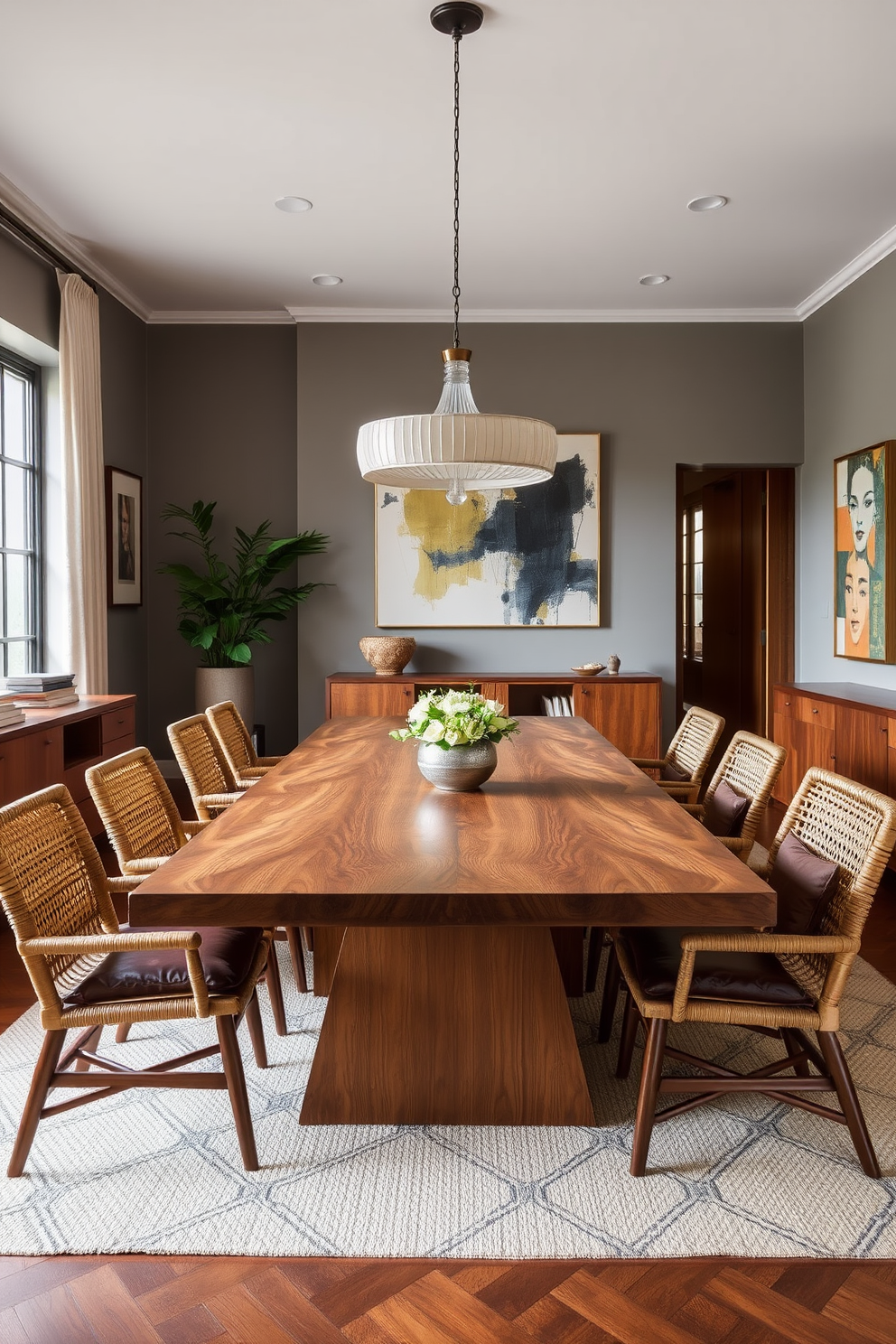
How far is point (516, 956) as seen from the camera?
2.20 m

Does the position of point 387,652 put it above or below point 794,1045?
above

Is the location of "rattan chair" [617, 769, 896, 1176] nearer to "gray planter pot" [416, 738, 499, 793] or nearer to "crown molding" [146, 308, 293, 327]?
"gray planter pot" [416, 738, 499, 793]

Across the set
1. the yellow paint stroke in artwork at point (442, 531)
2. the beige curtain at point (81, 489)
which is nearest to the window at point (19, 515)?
the beige curtain at point (81, 489)

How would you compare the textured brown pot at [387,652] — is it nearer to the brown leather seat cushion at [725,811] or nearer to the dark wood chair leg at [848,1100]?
the brown leather seat cushion at [725,811]

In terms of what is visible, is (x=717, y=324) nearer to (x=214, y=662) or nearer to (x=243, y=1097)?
(x=214, y=662)

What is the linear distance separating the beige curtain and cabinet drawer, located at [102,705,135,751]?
345 mm

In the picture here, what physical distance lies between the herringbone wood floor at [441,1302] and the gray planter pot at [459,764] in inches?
44.8

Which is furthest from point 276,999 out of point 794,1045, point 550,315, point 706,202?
point 550,315

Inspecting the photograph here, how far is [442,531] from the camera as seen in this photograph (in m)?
5.91

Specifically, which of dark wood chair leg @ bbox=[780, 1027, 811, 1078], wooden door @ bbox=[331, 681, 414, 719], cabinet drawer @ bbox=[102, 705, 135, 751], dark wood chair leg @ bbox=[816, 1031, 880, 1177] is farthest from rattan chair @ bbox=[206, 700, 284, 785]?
dark wood chair leg @ bbox=[816, 1031, 880, 1177]

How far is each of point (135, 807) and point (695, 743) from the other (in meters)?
2.00

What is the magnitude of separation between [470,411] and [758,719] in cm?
500


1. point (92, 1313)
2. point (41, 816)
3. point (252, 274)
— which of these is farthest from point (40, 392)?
point (92, 1313)

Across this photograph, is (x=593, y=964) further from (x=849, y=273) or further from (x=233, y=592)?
(x=849, y=273)
